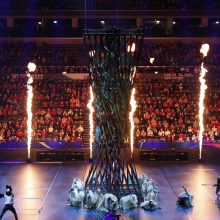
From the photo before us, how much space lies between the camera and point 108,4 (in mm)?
38562

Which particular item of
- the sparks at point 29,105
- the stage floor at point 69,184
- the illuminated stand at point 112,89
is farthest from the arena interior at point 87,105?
the illuminated stand at point 112,89

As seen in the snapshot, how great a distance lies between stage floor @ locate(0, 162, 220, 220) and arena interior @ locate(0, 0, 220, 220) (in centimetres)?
4

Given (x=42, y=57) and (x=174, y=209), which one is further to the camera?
(x=42, y=57)

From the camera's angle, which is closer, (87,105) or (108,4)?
(87,105)

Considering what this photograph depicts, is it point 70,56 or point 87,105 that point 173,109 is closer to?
→ point 87,105

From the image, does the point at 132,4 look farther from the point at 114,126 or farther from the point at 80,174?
the point at 114,126

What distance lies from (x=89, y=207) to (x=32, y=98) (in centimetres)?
1720

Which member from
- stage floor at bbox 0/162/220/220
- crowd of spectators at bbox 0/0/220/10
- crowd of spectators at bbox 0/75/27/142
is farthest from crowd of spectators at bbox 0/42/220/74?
stage floor at bbox 0/162/220/220

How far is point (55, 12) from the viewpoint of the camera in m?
38.5

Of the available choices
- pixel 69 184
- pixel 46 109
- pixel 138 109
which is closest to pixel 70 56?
pixel 46 109

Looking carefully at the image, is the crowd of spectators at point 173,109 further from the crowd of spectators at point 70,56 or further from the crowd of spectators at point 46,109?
the crowd of spectators at point 46,109

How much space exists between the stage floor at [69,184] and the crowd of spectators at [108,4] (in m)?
16.9

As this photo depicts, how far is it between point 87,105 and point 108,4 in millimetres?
10790

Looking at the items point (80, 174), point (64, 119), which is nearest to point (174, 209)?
point (80, 174)
